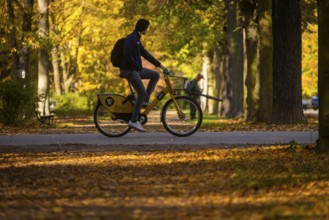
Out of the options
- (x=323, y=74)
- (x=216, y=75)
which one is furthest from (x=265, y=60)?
(x=216, y=75)

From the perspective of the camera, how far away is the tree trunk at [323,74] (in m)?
12.4

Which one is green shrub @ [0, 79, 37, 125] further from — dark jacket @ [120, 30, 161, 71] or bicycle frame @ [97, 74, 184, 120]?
dark jacket @ [120, 30, 161, 71]

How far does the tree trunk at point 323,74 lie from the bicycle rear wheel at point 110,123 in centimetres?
455

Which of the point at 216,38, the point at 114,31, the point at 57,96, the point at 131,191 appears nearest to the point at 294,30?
the point at 131,191

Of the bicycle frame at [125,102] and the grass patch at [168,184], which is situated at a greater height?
the bicycle frame at [125,102]

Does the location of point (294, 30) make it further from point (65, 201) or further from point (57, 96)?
point (57, 96)

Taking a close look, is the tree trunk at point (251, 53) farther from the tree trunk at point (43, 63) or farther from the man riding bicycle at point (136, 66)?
the man riding bicycle at point (136, 66)

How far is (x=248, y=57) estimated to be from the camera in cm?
2791

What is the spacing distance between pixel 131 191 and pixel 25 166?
3.05 meters

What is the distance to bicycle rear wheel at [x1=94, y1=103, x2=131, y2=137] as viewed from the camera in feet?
52.7

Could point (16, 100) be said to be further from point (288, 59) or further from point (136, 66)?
point (136, 66)

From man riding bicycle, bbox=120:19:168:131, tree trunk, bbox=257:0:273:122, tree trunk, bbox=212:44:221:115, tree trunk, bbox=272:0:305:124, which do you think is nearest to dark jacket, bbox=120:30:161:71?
man riding bicycle, bbox=120:19:168:131

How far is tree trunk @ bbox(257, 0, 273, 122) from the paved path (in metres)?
6.67

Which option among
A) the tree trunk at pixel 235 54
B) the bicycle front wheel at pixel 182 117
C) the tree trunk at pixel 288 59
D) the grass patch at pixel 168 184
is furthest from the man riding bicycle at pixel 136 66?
the tree trunk at pixel 235 54
